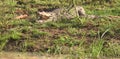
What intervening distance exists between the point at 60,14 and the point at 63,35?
980 mm

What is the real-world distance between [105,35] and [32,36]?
3.96ft

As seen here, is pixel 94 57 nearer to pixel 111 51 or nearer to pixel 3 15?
pixel 111 51

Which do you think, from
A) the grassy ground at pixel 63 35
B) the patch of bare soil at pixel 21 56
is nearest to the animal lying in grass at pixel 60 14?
the grassy ground at pixel 63 35

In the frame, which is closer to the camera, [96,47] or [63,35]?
[96,47]

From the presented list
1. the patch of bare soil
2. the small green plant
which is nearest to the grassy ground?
the small green plant

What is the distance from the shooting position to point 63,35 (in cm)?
688

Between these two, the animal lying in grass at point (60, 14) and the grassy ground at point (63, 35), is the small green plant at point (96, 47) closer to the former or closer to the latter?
the grassy ground at point (63, 35)

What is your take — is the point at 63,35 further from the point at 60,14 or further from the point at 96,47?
the point at 60,14

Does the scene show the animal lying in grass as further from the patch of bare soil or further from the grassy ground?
the patch of bare soil

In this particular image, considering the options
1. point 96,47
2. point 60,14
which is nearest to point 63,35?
point 96,47

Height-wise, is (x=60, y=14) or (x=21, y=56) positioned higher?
(x=60, y=14)

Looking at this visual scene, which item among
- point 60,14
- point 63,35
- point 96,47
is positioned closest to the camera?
point 96,47

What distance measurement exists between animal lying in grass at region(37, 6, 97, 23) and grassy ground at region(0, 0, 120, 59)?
14 centimetres

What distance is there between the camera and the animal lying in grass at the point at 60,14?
302 inches
